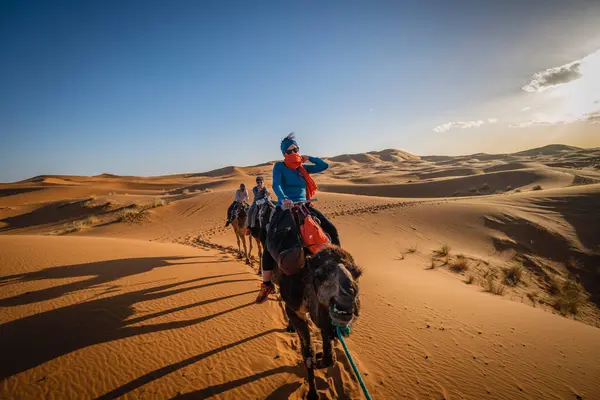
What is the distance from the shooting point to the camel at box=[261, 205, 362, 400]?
6.90 ft

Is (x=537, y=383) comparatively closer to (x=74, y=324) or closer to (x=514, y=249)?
(x=74, y=324)

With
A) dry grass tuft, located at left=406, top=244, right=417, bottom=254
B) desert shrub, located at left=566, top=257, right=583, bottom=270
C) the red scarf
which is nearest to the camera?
the red scarf

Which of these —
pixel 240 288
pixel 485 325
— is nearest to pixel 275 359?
pixel 240 288

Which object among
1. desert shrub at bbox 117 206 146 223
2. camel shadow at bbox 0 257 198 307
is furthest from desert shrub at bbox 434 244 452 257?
desert shrub at bbox 117 206 146 223

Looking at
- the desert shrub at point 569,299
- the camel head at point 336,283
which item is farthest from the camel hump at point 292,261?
the desert shrub at point 569,299

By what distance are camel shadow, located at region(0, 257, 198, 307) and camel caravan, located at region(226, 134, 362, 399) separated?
466 cm

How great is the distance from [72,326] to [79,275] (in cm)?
291

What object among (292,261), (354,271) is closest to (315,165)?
(292,261)

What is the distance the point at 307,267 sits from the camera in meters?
2.79

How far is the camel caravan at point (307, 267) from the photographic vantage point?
219cm

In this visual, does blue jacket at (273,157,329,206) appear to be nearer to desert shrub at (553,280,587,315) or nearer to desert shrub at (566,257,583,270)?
desert shrub at (553,280,587,315)

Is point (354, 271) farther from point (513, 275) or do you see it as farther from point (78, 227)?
point (78, 227)

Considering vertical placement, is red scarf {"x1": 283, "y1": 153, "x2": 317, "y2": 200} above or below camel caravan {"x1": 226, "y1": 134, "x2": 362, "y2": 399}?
above

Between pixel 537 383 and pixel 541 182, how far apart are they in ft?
114
